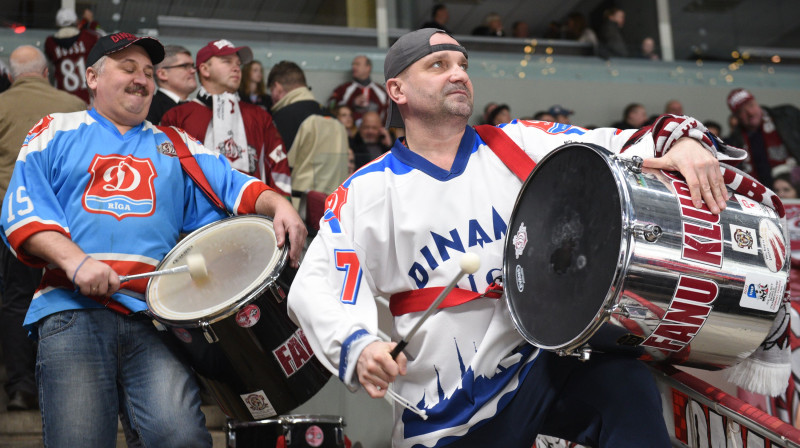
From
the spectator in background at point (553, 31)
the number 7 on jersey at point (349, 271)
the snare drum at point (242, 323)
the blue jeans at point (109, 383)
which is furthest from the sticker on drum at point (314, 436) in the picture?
the spectator in background at point (553, 31)

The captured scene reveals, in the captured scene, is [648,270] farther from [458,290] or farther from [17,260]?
[17,260]

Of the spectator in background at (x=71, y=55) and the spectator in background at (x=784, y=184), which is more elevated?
the spectator in background at (x=71, y=55)

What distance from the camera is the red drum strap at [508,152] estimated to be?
2.61m

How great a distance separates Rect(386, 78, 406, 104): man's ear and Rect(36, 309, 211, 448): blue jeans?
111cm

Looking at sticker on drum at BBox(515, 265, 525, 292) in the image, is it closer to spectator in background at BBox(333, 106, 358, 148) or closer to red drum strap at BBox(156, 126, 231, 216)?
red drum strap at BBox(156, 126, 231, 216)

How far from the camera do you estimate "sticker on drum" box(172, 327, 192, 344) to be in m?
2.71

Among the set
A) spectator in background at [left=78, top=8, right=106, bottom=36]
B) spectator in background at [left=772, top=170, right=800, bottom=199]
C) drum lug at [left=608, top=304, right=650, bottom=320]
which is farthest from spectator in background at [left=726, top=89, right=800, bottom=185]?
drum lug at [left=608, top=304, right=650, bottom=320]

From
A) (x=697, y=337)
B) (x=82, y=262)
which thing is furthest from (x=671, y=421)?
(x=82, y=262)

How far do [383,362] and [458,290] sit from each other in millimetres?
464

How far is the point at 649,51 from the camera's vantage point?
1138 cm

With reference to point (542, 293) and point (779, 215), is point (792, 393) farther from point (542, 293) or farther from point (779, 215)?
point (542, 293)

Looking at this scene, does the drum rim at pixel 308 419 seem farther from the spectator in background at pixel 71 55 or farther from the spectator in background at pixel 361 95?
the spectator in background at pixel 361 95

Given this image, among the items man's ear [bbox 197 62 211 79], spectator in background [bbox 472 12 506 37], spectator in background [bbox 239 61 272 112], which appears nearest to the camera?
man's ear [bbox 197 62 211 79]

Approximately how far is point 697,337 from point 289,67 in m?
4.75
